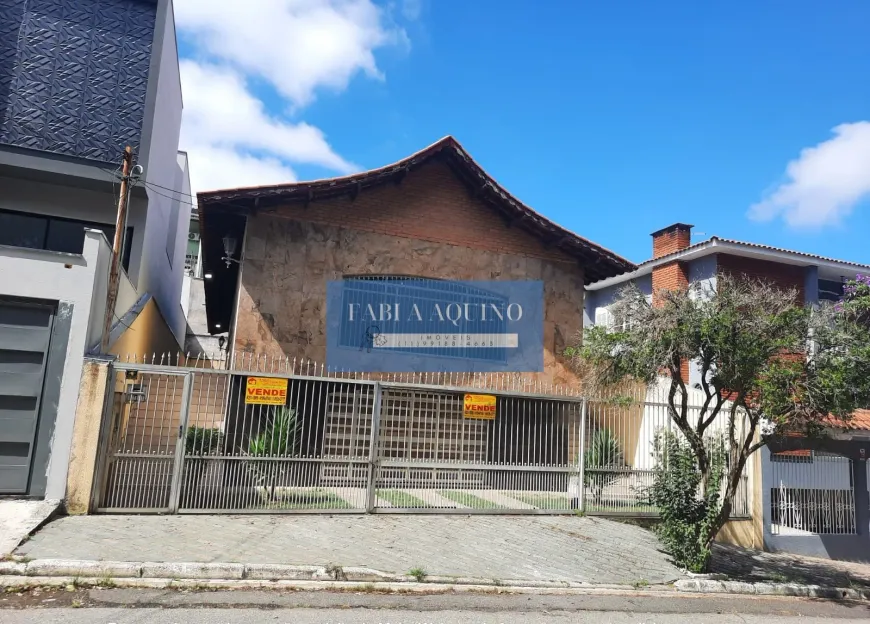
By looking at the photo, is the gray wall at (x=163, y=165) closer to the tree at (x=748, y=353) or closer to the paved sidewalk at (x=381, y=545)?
the paved sidewalk at (x=381, y=545)

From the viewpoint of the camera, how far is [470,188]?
1356 cm

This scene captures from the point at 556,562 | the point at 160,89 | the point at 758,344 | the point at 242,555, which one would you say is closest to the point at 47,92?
the point at 160,89

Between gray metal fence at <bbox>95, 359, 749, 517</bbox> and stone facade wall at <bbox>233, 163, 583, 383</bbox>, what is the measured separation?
3.10 ft

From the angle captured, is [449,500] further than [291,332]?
No

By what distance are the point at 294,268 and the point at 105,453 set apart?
5190 mm

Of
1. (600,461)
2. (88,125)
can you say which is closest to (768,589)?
(600,461)

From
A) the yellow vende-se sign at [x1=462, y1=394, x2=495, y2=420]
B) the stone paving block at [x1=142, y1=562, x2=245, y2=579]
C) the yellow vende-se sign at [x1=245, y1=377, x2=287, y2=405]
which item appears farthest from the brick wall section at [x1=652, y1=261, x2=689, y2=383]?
the stone paving block at [x1=142, y1=562, x2=245, y2=579]

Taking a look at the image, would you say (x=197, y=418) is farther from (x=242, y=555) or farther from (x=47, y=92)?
(x=47, y=92)

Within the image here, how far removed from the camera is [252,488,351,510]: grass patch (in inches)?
328

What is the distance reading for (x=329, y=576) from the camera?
20.3ft

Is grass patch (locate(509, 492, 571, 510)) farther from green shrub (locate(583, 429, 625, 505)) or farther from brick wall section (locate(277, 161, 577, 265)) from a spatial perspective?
brick wall section (locate(277, 161, 577, 265))

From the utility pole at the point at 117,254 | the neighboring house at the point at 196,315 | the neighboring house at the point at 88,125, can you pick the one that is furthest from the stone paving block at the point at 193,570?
the neighboring house at the point at 196,315

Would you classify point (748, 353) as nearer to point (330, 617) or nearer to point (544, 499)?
point (544, 499)

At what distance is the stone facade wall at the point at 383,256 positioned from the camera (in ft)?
37.8
